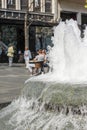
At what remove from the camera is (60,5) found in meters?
41.5

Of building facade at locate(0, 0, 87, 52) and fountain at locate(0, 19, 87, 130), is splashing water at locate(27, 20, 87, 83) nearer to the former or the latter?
fountain at locate(0, 19, 87, 130)

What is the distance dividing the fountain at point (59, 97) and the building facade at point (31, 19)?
27459 mm

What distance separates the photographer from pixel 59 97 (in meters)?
5.69

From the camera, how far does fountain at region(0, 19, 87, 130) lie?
557 centimetres

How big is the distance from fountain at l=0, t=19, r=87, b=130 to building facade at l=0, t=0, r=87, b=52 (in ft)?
90.1

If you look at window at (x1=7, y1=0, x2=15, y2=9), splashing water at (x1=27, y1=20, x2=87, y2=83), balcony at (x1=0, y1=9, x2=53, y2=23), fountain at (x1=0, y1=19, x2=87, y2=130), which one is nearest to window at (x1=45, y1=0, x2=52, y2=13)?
balcony at (x1=0, y1=9, x2=53, y2=23)

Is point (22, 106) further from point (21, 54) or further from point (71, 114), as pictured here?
point (21, 54)

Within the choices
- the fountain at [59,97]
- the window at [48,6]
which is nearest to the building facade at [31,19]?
the window at [48,6]

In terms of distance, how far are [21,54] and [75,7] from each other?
31.8ft

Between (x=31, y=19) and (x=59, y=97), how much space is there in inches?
1241

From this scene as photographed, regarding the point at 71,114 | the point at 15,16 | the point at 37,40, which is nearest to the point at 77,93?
the point at 71,114

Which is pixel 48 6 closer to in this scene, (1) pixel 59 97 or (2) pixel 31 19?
(2) pixel 31 19

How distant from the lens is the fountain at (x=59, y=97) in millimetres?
5574

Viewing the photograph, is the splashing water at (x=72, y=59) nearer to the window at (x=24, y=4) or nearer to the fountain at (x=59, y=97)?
the fountain at (x=59, y=97)
